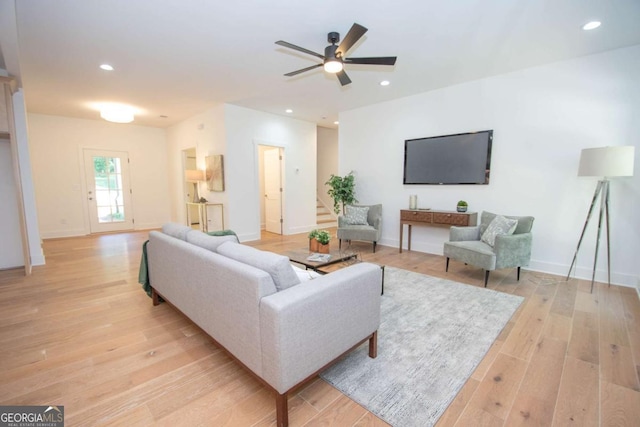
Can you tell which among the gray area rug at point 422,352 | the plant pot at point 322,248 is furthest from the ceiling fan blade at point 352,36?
the gray area rug at point 422,352

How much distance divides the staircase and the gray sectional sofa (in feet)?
18.2

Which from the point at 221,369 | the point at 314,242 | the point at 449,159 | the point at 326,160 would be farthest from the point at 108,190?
the point at 449,159

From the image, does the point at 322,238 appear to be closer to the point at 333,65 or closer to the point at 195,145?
the point at 333,65

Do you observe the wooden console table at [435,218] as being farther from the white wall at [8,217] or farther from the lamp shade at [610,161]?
the white wall at [8,217]

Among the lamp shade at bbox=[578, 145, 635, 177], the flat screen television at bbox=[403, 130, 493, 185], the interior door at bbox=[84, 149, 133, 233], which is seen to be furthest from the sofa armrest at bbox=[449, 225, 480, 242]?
the interior door at bbox=[84, 149, 133, 233]

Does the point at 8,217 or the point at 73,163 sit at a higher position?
the point at 73,163

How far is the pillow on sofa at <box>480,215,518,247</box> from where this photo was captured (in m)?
3.36

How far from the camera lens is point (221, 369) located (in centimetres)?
183

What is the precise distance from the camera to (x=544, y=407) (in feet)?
4.99

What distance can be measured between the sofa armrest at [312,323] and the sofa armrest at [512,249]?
2201mm

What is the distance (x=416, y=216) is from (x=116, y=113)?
5.84m

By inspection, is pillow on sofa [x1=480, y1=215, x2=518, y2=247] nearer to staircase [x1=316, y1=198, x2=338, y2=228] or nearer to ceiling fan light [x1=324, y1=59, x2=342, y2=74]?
ceiling fan light [x1=324, y1=59, x2=342, y2=74]

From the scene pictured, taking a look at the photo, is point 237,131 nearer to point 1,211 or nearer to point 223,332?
point 1,211

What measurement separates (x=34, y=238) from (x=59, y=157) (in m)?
3.12
